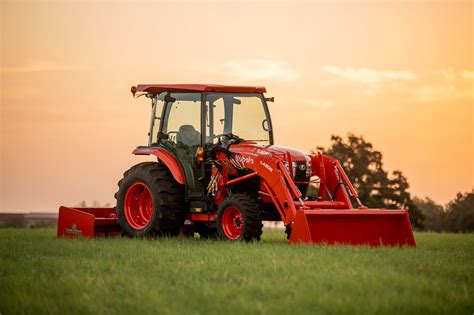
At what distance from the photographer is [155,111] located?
18.8 metres

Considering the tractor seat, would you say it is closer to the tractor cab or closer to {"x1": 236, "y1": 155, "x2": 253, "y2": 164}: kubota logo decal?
the tractor cab

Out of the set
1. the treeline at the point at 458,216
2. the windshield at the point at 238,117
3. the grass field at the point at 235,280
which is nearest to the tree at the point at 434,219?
the treeline at the point at 458,216

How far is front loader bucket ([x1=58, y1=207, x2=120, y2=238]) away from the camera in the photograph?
61.3ft

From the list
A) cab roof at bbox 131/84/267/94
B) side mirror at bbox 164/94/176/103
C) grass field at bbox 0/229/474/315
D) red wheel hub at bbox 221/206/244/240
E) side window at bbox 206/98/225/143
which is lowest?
grass field at bbox 0/229/474/315

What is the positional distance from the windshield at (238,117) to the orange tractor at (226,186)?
0.06ft

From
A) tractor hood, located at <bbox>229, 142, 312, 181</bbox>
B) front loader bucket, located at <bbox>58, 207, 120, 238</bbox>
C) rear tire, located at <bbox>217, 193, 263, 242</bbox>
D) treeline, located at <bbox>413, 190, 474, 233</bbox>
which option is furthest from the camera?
treeline, located at <bbox>413, 190, 474, 233</bbox>

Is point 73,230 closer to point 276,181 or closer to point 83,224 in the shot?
point 83,224

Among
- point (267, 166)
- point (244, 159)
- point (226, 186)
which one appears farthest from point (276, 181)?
point (226, 186)

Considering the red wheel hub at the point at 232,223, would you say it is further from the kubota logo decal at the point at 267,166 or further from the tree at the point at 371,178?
the tree at the point at 371,178

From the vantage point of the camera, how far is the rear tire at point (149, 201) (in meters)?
17.6

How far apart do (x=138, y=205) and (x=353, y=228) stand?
4.76 metres

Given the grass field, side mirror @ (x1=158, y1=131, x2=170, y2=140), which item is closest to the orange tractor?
side mirror @ (x1=158, y1=131, x2=170, y2=140)

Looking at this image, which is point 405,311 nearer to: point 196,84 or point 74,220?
point 196,84

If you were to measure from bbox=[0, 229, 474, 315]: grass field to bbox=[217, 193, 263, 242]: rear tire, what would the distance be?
389 mm
